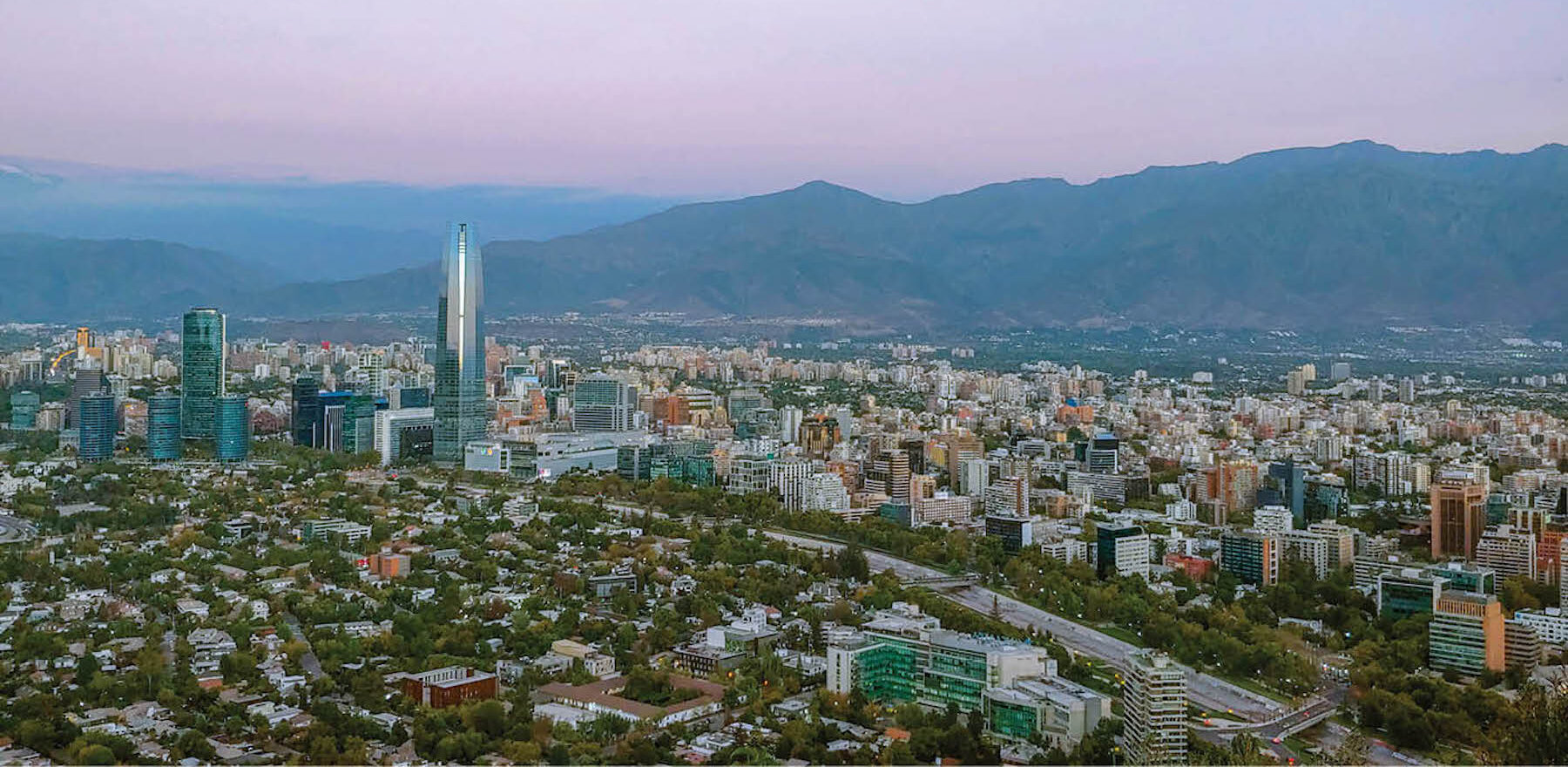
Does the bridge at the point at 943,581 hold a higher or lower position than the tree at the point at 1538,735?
lower

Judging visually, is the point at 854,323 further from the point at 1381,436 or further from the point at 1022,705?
the point at 1022,705

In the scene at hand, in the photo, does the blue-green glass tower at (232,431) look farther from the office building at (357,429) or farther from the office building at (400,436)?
the office building at (400,436)

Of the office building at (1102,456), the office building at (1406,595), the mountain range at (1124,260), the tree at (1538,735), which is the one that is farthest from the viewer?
the mountain range at (1124,260)

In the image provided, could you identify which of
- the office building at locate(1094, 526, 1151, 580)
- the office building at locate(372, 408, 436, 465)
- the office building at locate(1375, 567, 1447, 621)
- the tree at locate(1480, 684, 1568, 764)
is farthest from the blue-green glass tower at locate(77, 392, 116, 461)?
the tree at locate(1480, 684, 1568, 764)

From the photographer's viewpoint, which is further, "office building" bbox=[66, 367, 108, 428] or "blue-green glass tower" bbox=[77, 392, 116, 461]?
"office building" bbox=[66, 367, 108, 428]

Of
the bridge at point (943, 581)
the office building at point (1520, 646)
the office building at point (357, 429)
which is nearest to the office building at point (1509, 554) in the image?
the office building at point (1520, 646)

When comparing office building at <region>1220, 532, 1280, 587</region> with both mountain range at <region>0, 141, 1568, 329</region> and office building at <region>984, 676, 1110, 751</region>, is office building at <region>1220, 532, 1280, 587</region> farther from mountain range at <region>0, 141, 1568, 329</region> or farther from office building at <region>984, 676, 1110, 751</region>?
mountain range at <region>0, 141, 1568, 329</region>

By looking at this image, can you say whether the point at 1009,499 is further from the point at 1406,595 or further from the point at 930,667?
the point at 930,667
